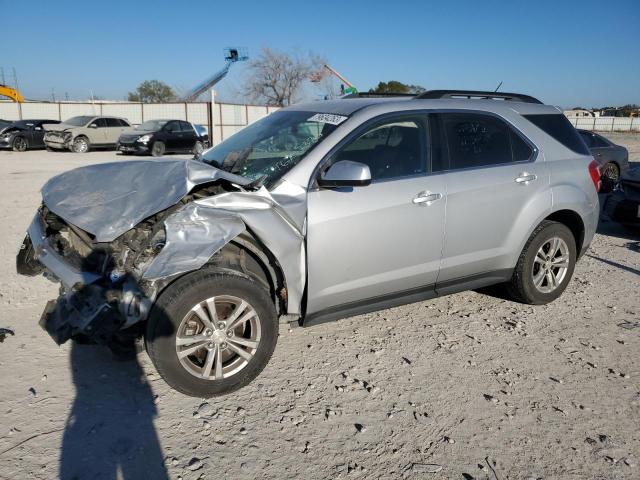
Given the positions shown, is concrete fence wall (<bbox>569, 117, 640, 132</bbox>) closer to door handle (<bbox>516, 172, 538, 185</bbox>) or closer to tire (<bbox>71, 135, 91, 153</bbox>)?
tire (<bbox>71, 135, 91, 153</bbox>)

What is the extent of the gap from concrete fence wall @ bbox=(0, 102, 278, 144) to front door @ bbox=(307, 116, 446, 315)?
83.3 ft

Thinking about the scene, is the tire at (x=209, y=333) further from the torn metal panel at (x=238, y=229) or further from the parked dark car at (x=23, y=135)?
the parked dark car at (x=23, y=135)

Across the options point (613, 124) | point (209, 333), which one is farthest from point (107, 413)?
point (613, 124)

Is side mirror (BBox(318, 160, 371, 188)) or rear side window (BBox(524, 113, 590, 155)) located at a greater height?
rear side window (BBox(524, 113, 590, 155))

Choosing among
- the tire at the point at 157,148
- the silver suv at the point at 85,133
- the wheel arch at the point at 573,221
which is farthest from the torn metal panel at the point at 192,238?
the silver suv at the point at 85,133

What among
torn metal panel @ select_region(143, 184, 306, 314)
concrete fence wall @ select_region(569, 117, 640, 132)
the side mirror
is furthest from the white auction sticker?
concrete fence wall @ select_region(569, 117, 640, 132)

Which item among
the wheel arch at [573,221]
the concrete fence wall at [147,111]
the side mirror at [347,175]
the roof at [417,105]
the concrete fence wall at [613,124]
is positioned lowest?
the wheel arch at [573,221]

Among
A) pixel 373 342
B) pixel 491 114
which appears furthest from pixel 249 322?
pixel 491 114

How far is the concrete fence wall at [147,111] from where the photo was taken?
93.7 ft

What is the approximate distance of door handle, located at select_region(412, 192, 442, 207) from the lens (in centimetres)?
364

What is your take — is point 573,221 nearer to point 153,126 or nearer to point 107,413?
point 107,413

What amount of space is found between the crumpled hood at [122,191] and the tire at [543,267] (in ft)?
8.63

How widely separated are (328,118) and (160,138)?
17471 mm

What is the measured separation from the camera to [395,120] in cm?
375
